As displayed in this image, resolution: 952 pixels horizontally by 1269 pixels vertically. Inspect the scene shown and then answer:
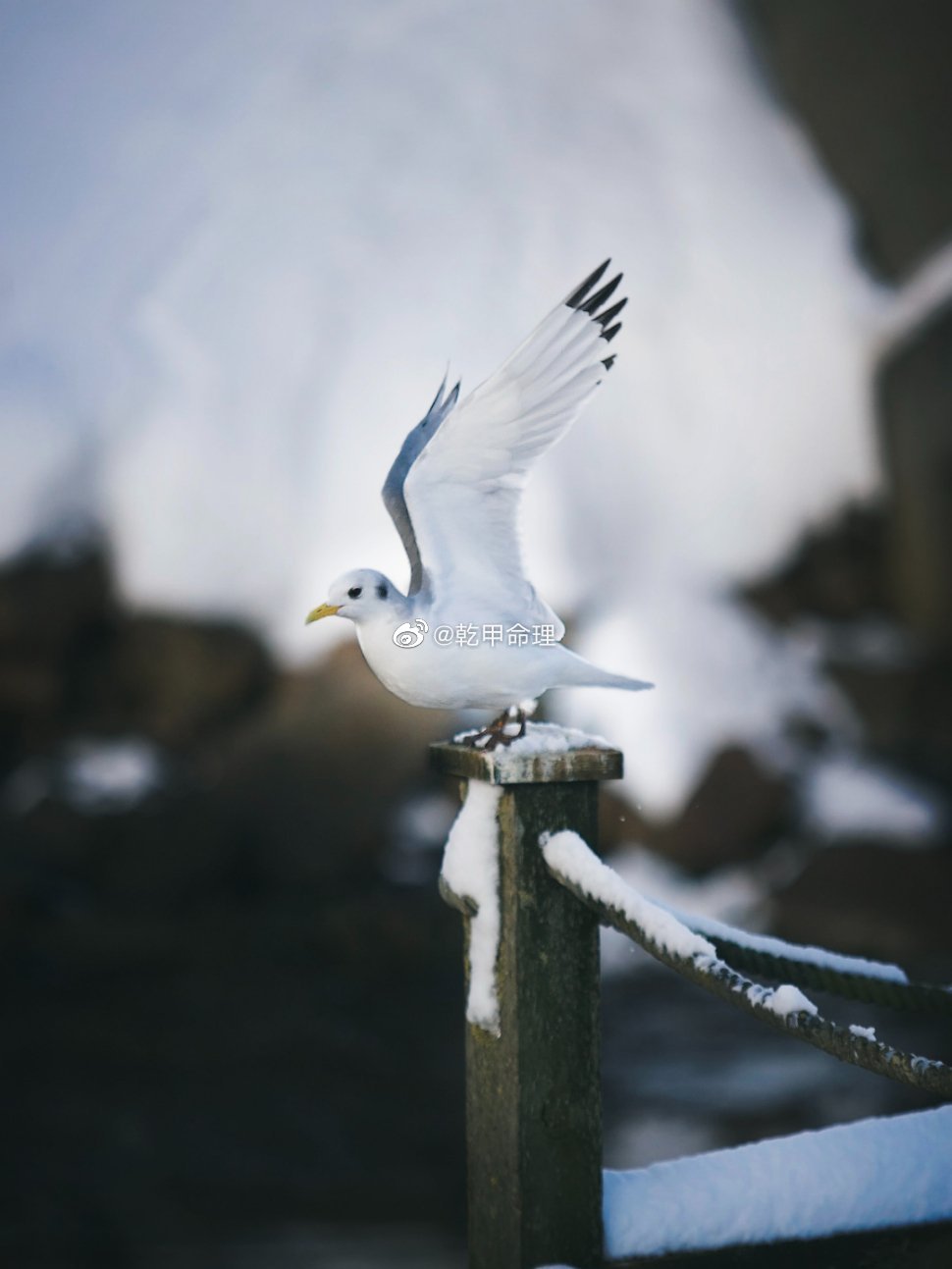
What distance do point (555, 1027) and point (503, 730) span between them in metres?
0.26

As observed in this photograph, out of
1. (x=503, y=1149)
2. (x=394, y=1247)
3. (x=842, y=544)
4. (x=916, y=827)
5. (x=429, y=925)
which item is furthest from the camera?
(x=842, y=544)

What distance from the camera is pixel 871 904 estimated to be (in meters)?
3.44

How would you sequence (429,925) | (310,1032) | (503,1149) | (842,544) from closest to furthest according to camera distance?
1. (503,1149)
2. (310,1032)
3. (429,925)
4. (842,544)

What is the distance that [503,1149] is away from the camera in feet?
3.41

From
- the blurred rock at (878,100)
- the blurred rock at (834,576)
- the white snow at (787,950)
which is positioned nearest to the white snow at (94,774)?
the blurred rock at (834,576)

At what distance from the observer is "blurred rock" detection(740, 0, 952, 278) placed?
5059mm

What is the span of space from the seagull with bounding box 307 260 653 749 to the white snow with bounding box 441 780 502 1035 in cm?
6

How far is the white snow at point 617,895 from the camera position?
955mm

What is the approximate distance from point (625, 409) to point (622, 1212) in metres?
4.48

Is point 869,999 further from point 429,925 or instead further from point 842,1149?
point 429,925

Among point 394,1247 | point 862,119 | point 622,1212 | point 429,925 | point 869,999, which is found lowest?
point 394,1247

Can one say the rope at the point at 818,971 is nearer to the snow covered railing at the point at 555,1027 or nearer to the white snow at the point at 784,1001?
the snow covered railing at the point at 555,1027

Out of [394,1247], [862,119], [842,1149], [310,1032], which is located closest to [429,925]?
[310,1032]

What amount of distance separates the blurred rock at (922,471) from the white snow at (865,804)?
30.2 inches
